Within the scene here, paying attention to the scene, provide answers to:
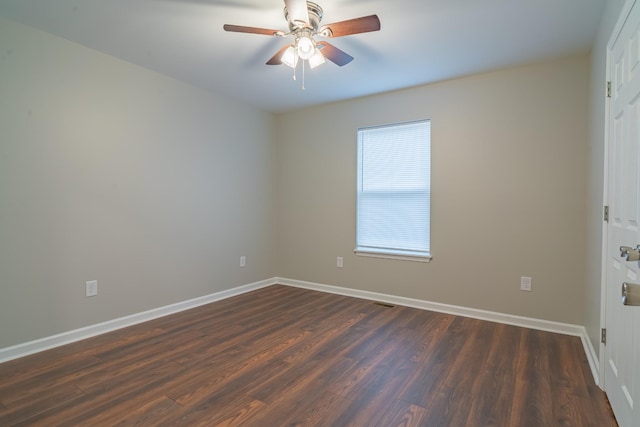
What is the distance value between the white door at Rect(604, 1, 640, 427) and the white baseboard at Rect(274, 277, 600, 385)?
48cm

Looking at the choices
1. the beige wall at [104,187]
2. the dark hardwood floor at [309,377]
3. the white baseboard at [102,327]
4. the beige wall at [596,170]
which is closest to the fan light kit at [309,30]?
the beige wall at [596,170]

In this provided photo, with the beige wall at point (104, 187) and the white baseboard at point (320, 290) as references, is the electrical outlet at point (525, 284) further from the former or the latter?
the beige wall at point (104, 187)

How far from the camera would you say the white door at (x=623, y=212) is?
142cm

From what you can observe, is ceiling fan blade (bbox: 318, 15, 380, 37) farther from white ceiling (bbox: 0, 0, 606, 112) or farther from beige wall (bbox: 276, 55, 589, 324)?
beige wall (bbox: 276, 55, 589, 324)

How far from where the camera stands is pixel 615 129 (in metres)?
1.82

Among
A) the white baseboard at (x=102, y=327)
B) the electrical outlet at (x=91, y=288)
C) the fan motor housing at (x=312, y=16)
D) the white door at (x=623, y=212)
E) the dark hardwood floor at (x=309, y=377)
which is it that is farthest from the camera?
the electrical outlet at (x=91, y=288)

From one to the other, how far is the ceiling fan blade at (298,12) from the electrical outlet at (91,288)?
2.64 metres

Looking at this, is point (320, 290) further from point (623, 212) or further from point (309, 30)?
point (623, 212)

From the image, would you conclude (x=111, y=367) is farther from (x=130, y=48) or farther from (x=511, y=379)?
(x=511, y=379)

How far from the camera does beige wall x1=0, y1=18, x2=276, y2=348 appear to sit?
238 centimetres

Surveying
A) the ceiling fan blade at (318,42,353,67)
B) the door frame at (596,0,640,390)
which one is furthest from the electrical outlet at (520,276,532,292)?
the ceiling fan blade at (318,42,353,67)

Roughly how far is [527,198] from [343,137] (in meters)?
2.13

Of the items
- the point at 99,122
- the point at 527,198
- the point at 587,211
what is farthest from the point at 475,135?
the point at 99,122

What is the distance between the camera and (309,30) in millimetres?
2074
